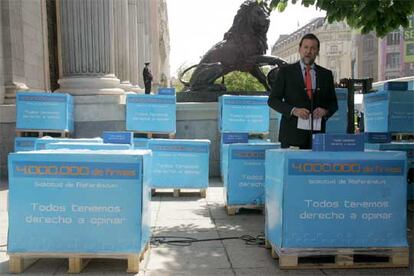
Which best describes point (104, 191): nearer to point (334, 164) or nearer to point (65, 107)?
point (334, 164)

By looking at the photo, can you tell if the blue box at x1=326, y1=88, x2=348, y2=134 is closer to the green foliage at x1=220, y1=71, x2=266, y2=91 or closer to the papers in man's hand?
the papers in man's hand

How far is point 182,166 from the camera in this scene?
380 inches

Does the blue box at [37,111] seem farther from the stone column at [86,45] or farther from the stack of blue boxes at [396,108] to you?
the stack of blue boxes at [396,108]

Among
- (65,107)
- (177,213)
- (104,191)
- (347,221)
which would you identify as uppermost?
(65,107)

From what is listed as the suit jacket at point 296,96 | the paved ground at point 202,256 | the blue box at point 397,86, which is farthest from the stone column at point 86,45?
the suit jacket at point 296,96

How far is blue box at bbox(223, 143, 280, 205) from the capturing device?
7.79m

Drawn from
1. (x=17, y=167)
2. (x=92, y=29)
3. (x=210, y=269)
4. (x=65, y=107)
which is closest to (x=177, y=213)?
(x=210, y=269)

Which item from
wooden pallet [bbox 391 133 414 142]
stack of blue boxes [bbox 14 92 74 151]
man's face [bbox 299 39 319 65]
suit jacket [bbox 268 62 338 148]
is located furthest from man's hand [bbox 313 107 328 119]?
stack of blue boxes [bbox 14 92 74 151]

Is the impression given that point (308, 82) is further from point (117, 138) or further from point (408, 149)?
point (408, 149)

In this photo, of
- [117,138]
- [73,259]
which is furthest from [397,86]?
[73,259]

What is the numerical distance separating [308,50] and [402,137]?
14.8ft

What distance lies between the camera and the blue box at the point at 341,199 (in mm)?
4840

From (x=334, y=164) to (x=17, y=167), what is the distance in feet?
9.95

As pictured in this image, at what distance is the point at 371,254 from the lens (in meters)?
4.87
